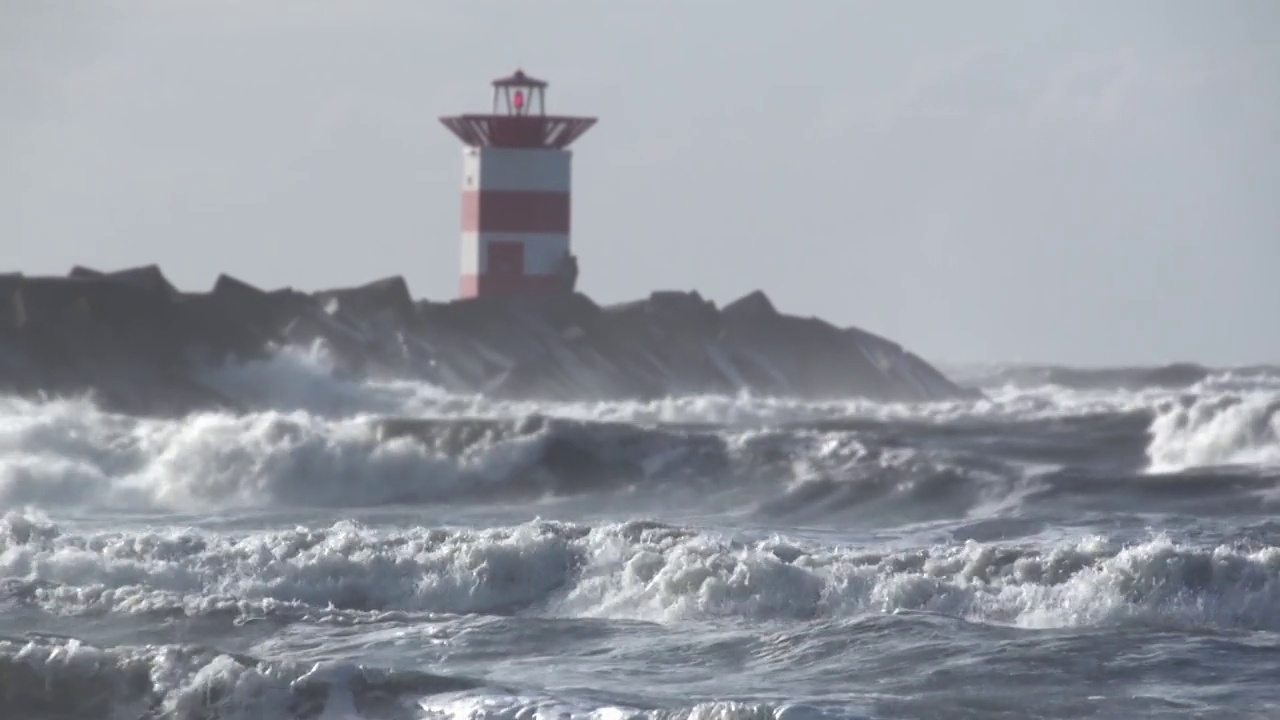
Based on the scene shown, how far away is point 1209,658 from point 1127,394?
25730 millimetres

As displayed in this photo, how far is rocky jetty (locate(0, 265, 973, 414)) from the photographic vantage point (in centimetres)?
2175

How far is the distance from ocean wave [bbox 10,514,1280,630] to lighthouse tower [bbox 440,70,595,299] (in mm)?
12599

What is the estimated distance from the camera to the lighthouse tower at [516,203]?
2541 cm

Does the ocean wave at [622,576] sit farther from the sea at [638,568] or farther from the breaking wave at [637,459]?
the breaking wave at [637,459]

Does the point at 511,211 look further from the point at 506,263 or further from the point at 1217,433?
the point at 1217,433

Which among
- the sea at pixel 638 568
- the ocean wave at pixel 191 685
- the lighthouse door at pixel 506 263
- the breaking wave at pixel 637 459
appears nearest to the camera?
the ocean wave at pixel 191 685

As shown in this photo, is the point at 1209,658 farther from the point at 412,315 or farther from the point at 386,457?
the point at 412,315

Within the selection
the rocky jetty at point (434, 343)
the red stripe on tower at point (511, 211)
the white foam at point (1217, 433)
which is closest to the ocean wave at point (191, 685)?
the rocky jetty at point (434, 343)

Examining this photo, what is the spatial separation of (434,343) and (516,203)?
92.5 inches

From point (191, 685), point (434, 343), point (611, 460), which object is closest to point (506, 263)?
point (434, 343)

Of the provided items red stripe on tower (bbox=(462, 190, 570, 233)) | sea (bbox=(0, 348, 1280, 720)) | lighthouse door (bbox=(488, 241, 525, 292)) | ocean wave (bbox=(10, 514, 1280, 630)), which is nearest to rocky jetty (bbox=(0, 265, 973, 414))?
lighthouse door (bbox=(488, 241, 525, 292))

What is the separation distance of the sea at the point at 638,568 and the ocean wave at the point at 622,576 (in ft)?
0.07

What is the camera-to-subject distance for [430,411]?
24.2 metres

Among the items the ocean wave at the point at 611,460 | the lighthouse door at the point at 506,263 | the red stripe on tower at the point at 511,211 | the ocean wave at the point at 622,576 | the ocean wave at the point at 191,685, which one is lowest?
the ocean wave at the point at 191,685
